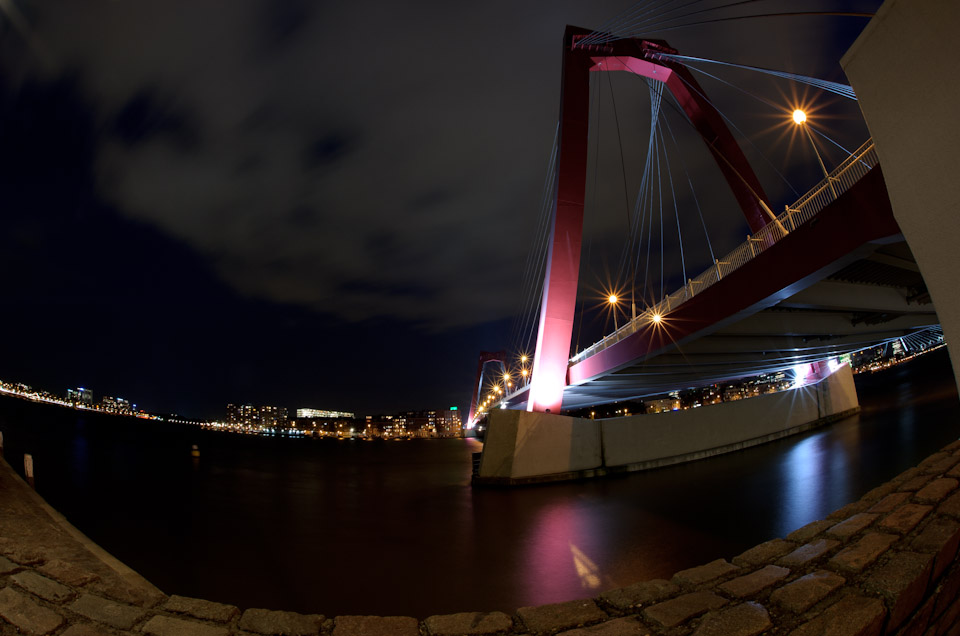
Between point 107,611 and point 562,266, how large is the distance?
48.5ft

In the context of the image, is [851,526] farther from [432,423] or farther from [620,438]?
[432,423]

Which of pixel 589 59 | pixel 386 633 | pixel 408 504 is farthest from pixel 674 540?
pixel 589 59

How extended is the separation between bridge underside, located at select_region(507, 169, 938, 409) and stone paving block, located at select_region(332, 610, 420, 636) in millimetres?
8823

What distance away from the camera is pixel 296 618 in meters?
→ 2.55

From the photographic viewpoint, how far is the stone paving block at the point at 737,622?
2059mm

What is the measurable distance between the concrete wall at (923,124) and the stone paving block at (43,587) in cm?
628

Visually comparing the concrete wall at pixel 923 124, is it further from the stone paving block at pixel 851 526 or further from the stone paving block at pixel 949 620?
the stone paving block at pixel 949 620

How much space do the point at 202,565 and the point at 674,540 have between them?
809 centimetres

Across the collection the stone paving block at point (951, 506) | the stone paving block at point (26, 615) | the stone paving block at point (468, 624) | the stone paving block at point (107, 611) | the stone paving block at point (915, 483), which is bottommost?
the stone paving block at point (468, 624)

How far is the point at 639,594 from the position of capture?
263 cm

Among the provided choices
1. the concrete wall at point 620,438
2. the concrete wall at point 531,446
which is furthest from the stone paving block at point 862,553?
the concrete wall at point 620,438

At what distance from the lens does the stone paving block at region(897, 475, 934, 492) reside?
11.8ft

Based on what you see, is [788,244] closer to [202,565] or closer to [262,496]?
[202,565]

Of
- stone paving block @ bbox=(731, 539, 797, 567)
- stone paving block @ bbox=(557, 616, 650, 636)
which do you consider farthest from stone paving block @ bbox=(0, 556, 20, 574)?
stone paving block @ bbox=(731, 539, 797, 567)
